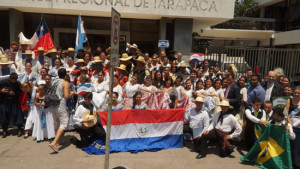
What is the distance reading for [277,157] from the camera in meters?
4.66

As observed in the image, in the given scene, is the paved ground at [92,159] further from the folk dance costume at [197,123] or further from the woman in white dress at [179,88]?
the woman in white dress at [179,88]

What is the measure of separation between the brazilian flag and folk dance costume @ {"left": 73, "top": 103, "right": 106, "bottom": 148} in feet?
10.9

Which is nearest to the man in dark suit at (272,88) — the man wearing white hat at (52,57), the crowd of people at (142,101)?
the crowd of people at (142,101)

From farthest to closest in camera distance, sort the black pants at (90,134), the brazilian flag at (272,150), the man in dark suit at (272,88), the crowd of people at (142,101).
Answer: the man in dark suit at (272,88), the black pants at (90,134), the crowd of people at (142,101), the brazilian flag at (272,150)

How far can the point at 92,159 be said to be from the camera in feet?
16.1

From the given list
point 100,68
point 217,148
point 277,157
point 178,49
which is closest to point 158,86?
point 100,68

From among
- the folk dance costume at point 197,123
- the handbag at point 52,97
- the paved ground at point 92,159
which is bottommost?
the paved ground at point 92,159

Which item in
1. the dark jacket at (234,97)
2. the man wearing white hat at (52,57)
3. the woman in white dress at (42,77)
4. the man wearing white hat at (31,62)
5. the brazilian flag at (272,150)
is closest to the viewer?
the brazilian flag at (272,150)

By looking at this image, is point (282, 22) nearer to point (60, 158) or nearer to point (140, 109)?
point (140, 109)

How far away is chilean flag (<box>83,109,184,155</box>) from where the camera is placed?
17.5 feet

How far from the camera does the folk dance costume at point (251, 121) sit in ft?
17.1

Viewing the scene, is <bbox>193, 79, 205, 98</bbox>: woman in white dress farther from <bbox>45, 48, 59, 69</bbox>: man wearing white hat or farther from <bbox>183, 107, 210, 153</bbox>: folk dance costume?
<bbox>45, 48, 59, 69</bbox>: man wearing white hat

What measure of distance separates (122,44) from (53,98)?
837cm

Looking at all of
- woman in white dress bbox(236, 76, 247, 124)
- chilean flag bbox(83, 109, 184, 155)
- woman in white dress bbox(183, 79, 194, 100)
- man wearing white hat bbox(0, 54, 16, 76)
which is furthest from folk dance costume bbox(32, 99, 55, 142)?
woman in white dress bbox(236, 76, 247, 124)
